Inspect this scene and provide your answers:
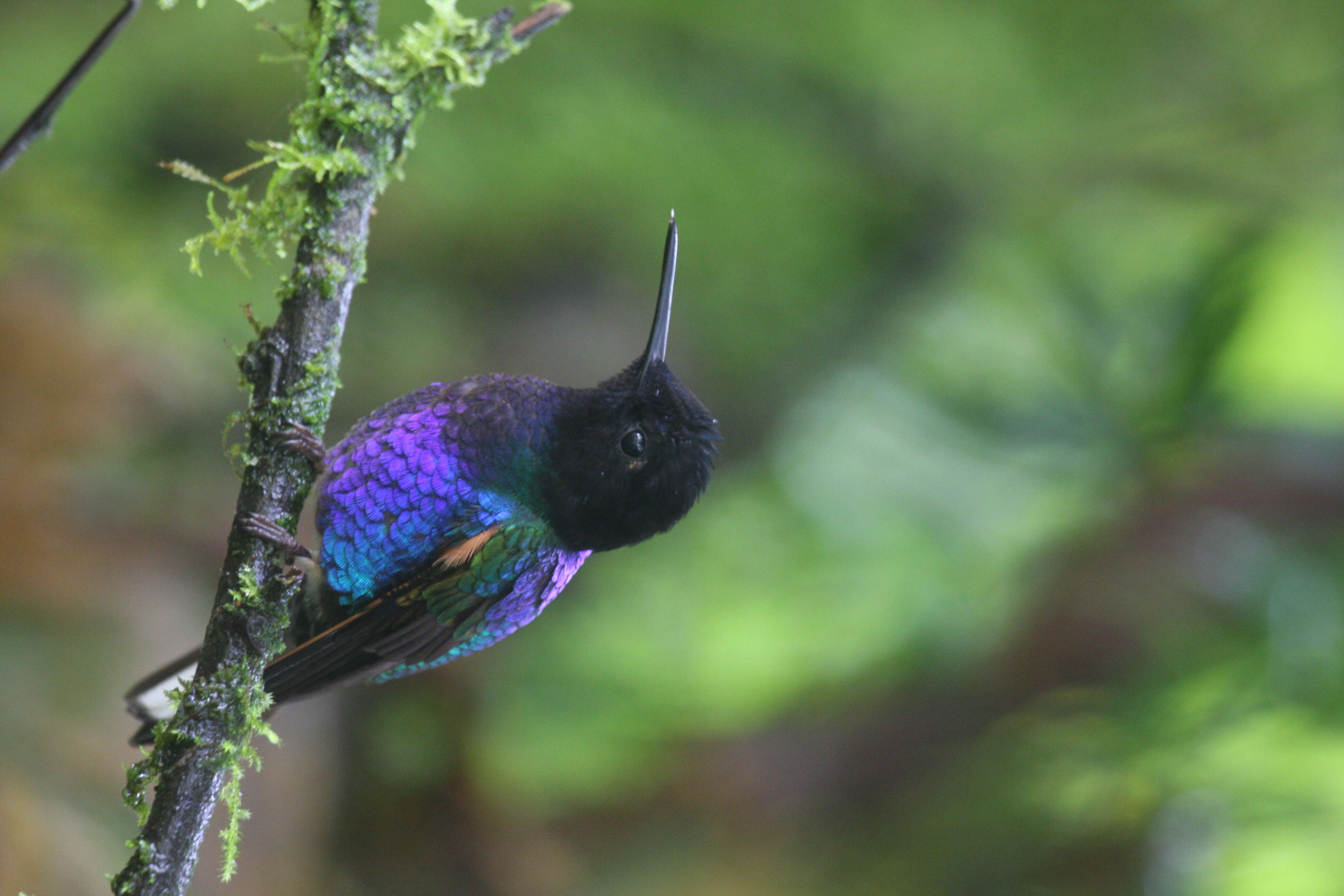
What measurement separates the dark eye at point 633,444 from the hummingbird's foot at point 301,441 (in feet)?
1.66

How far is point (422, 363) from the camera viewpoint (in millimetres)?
4664

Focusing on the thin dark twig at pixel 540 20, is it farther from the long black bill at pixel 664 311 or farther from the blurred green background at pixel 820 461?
the blurred green background at pixel 820 461

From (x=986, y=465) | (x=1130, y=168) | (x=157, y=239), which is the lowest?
(x=986, y=465)

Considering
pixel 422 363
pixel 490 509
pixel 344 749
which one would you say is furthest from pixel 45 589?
pixel 490 509

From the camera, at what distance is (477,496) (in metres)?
1.78

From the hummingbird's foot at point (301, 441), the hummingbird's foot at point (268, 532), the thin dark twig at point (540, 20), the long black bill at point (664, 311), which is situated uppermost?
the thin dark twig at point (540, 20)

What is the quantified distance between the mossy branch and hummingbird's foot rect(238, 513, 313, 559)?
0.03 ft

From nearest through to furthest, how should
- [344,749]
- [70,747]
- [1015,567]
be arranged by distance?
[70,747] → [1015,567] → [344,749]

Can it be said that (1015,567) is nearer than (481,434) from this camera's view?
No

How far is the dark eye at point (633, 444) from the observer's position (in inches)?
66.4

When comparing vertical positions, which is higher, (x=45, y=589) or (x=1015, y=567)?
(x=1015, y=567)

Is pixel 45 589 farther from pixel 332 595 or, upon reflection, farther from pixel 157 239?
pixel 332 595

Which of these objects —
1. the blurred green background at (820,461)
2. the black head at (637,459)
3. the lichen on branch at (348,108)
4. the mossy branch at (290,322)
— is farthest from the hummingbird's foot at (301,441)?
the blurred green background at (820,461)

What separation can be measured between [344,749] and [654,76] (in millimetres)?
3137
